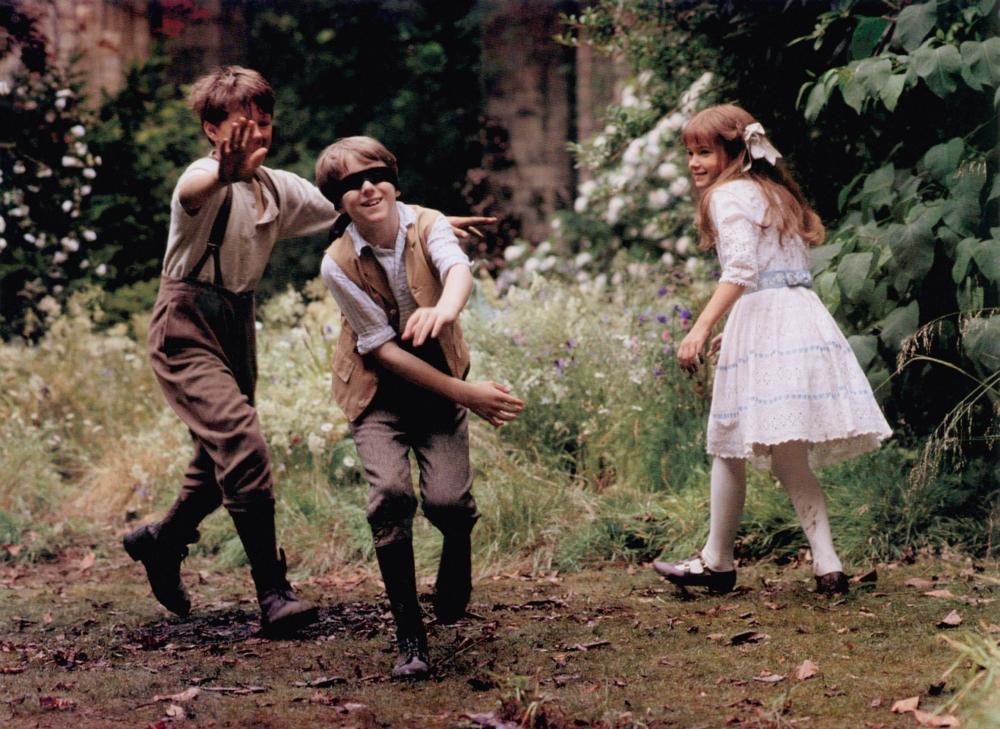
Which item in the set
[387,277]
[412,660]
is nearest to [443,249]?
[387,277]

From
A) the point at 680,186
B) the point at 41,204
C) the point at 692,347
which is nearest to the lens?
the point at 692,347

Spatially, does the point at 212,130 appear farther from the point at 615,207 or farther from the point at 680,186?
the point at 615,207

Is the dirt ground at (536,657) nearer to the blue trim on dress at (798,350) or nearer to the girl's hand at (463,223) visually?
the blue trim on dress at (798,350)

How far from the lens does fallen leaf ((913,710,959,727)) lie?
2770mm

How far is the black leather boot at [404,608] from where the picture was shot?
11.3 feet

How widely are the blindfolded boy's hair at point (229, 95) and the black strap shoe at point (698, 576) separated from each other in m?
1.95

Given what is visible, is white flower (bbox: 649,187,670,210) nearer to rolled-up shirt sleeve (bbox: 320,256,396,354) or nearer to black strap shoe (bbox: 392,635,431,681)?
rolled-up shirt sleeve (bbox: 320,256,396,354)

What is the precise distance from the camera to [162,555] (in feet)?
14.0

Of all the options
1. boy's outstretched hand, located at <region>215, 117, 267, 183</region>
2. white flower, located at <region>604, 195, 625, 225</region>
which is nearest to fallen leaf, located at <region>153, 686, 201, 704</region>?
boy's outstretched hand, located at <region>215, 117, 267, 183</region>

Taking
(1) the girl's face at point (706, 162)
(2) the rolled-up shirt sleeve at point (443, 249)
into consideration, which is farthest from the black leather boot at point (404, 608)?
(1) the girl's face at point (706, 162)

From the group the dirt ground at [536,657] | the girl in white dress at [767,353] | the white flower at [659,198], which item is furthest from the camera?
the white flower at [659,198]

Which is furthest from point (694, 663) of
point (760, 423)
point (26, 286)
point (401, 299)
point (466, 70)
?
point (466, 70)

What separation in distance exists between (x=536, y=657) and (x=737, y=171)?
5.42ft

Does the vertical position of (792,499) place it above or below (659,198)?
below
